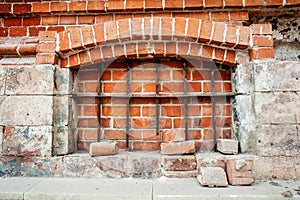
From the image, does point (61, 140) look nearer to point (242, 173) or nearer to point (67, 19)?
point (67, 19)

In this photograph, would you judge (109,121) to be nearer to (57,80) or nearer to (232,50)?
(57,80)

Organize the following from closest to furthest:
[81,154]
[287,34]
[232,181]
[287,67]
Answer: [232,181], [287,67], [81,154], [287,34]

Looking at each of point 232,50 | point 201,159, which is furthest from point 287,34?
point 201,159

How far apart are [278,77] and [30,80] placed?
2371 mm

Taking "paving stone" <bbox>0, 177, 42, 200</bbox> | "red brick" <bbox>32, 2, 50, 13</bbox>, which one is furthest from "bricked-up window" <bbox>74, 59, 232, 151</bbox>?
"red brick" <bbox>32, 2, 50, 13</bbox>

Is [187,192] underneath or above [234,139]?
underneath

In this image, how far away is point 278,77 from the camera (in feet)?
6.16

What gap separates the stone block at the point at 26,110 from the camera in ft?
6.35

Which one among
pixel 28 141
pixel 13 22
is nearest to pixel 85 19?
pixel 13 22

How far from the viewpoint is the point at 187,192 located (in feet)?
5.34

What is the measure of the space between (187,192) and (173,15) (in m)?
1.67

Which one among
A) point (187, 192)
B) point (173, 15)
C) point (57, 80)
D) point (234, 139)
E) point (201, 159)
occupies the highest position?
point (173, 15)

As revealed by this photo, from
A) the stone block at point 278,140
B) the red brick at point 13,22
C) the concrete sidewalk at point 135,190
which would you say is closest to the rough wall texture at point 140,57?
the stone block at point 278,140

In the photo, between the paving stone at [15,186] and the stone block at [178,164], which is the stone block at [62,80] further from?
the stone block at [178,164]
